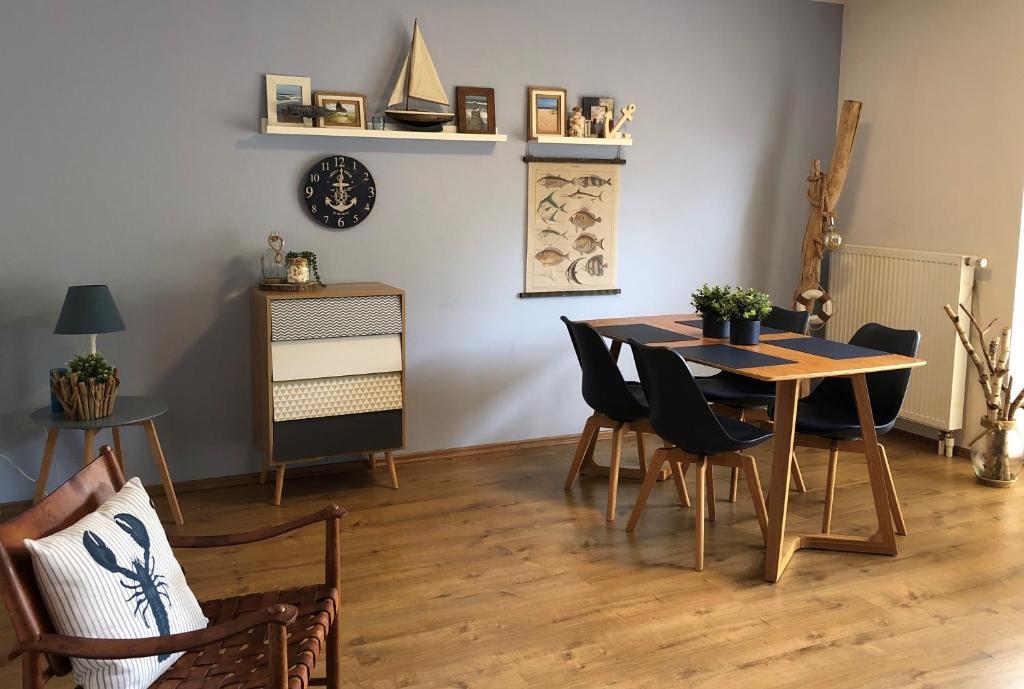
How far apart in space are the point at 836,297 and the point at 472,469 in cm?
249

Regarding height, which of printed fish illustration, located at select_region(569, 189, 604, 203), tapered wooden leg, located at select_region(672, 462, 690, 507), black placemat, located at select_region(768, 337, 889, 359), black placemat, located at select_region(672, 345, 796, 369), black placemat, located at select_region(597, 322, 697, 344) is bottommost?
tapered wooden leg, located at select_region(672, 462, 690, 507)

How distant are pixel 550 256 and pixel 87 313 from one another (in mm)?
2278

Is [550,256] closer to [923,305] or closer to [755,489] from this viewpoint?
[755,489]

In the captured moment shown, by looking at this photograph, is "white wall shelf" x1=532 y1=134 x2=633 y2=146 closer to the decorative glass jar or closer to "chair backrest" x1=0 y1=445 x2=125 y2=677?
the decorative glass jar

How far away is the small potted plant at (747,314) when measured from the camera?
12.7 ft

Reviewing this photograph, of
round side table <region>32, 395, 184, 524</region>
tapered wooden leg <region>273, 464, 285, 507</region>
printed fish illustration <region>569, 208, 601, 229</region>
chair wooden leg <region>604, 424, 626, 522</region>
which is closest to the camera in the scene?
round side table <region>32, 395, 184, 524</region>

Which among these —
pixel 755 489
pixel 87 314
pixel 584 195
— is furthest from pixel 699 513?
pixel 87 314

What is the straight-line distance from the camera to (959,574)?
3457 mm

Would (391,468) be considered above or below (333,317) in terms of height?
below

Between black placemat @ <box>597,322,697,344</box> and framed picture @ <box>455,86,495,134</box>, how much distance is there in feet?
3.87

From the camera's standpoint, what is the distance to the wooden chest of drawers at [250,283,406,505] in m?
4.00

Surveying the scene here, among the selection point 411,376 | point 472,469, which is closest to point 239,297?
point 411,376

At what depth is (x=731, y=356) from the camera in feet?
11.9

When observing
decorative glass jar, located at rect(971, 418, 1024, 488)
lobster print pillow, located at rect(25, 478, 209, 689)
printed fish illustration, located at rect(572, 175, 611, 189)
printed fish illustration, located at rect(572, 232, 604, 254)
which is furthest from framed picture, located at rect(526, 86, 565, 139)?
lobster print pillow, located at rect(25, 478, 209, 689)
